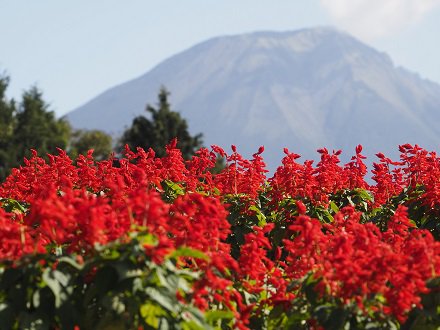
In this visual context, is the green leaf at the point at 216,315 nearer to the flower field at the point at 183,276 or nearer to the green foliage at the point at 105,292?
the flower field at the point at 183,276

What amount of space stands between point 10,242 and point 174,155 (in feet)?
23.0

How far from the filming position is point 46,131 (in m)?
69.1

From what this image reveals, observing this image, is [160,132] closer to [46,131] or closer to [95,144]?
[46,131]

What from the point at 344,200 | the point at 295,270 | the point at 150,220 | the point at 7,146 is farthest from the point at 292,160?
the point at 7,146

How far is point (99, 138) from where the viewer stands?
295 feet

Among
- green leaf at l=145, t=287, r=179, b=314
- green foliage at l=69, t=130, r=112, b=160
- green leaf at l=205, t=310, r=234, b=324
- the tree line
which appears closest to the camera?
green leaf at l=145, t=287, r=179, b=314

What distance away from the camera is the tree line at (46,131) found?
63688mm

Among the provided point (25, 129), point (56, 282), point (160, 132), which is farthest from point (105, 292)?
point (25, 129)

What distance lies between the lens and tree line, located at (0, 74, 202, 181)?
63688mm

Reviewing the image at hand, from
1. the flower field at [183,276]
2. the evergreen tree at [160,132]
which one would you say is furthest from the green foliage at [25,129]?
the flower field at [183,276]

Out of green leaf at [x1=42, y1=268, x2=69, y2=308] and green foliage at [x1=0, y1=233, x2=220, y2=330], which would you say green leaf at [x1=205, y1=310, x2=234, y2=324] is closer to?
green foliage at [x1=0, y1=233, x2=220, y2=330]

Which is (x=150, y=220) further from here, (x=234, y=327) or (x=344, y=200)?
(x=344, y=200)

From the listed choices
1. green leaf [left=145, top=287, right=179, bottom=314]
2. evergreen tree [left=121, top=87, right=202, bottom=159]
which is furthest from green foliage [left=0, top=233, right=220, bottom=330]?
evergreen tree [left=121, top=87, right=202, bottom=159]

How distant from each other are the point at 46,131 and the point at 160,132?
1006 cm
